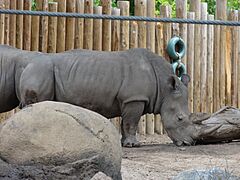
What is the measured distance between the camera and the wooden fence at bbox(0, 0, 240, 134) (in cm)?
989

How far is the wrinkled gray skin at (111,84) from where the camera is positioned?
7.87m

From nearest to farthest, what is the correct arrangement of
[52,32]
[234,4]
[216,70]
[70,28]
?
[52,32]
[70,28]
[216,70]
[234,4]

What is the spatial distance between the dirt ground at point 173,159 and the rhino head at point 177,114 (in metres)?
0.15

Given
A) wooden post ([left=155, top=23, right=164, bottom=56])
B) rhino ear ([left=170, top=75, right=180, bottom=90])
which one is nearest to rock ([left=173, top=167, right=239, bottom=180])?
rhino ear ([left=170, top=75, right=180, bottom=90])

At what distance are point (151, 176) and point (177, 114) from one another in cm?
285

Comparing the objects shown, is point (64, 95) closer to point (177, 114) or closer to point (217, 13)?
point (177, 114)

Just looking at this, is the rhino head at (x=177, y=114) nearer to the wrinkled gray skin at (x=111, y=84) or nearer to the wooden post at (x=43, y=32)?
the wrinkled gray skin at (x=111, y=84)

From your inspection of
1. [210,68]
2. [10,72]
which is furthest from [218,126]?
[210,68]

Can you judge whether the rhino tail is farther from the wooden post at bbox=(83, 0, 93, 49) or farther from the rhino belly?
the wooden post at bbox=(83, 0, 93, 49)

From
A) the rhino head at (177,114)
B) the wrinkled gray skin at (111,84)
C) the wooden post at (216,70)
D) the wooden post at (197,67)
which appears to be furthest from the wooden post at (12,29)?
the wooden post at (216,70)

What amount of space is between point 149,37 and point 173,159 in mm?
4272

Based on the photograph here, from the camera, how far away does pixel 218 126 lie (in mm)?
8047

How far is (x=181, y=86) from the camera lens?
8.26 m

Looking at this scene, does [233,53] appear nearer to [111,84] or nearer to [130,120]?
A: [130,120]
